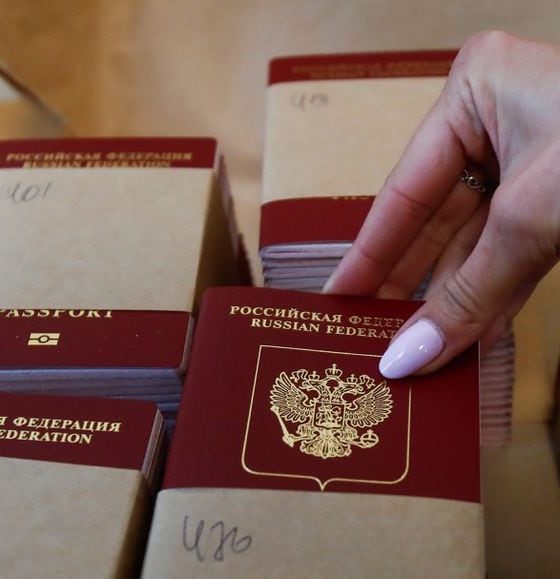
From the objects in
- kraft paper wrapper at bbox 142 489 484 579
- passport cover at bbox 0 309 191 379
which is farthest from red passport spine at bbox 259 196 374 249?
kraft paper wrapper at bbox 142 489 484 579

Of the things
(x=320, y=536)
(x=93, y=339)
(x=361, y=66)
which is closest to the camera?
(x=320, y=536)

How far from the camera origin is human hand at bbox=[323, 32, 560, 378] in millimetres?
516

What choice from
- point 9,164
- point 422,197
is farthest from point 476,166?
point 9,164

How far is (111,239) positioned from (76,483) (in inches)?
9.1

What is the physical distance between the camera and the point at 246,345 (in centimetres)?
54

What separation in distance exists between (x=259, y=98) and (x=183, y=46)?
0.12m

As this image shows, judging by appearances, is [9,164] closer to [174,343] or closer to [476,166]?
[174,343]

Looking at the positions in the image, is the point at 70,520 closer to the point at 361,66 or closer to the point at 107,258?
the point at 107,258

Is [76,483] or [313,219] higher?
[313,219]

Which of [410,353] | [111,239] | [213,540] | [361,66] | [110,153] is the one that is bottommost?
[213,540]

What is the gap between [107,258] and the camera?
0.63 m

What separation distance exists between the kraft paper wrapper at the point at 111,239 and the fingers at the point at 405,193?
5.0 inches

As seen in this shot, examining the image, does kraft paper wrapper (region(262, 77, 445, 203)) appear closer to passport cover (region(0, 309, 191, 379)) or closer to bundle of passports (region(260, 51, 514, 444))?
bundle of passports (region(260, 51, 514, 444))

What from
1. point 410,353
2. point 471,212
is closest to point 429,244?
point 471,212
